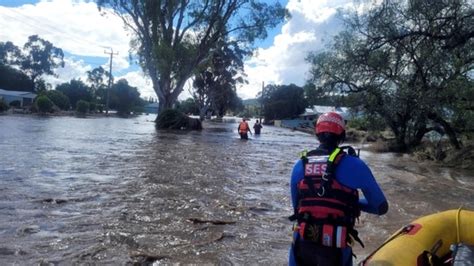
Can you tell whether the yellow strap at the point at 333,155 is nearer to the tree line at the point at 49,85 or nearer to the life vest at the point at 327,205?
the life vest at the point at 327,205

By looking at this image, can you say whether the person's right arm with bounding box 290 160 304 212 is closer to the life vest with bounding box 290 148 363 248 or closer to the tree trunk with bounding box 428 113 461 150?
the life vest with bounding box 290 148 363 248

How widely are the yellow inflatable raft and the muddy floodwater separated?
7.31ft

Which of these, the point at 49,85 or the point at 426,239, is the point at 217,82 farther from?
the point at 426,239

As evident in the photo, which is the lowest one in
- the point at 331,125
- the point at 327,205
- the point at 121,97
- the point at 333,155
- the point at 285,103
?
the point at 327,205

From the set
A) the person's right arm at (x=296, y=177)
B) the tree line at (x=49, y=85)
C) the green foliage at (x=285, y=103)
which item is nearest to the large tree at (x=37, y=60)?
the tree line at (x=49, y=85)

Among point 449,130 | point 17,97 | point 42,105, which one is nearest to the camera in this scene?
point 449,130

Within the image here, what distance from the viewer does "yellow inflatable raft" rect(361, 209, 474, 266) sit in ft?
11.3

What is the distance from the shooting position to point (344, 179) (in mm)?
3352

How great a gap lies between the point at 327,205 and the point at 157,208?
5385mm

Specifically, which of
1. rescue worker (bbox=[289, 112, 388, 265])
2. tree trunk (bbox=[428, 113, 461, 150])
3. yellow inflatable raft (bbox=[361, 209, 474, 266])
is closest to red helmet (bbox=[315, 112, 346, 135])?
rescue worker (bbox=[289, 112, 388, 265])

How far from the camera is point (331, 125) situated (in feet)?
11.6

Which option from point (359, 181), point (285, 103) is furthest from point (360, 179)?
point (285, 103)

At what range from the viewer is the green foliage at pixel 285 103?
8481 cm

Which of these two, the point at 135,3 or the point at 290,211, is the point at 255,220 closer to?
the point at 290,211
